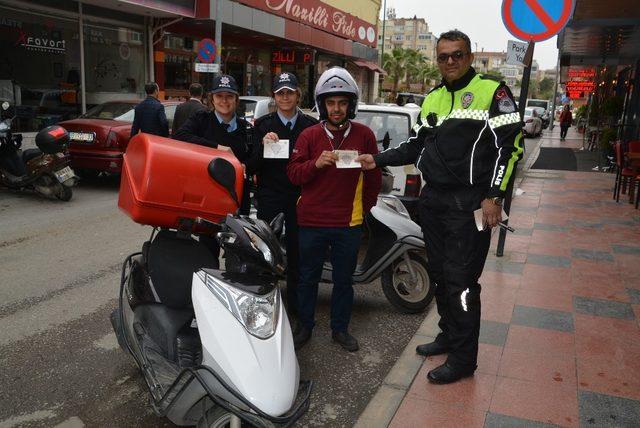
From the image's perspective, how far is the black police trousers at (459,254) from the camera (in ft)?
11.4

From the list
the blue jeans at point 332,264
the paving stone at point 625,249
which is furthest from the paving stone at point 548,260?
the blue jeans at point 332,264

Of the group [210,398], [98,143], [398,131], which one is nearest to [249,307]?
[210,398]

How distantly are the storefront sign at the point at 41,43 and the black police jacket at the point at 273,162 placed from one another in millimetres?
12405

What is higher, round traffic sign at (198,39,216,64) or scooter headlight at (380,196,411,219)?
round traffic sign at (198,39,216,64)

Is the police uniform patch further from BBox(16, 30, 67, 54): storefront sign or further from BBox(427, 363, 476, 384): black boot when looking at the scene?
BBox(16, 30, 67, 54): storefront sign

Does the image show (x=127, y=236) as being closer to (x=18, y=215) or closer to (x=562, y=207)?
(x=18, y=215)

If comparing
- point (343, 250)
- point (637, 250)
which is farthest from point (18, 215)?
point (637, 250)

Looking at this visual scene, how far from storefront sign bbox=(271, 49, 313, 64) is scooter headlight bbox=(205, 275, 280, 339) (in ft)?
80.3

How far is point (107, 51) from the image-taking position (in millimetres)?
16953

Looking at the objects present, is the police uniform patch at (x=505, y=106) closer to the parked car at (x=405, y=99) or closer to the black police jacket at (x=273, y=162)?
the black police jacket at (x=273, y=162)

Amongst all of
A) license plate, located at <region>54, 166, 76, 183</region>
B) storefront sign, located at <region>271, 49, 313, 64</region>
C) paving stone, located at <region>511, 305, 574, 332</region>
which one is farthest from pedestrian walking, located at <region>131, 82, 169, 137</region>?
storefront sign, located at <region>271, 49, 313, 64</region>

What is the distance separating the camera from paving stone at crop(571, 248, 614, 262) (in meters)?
6.44

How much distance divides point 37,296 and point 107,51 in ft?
44.9

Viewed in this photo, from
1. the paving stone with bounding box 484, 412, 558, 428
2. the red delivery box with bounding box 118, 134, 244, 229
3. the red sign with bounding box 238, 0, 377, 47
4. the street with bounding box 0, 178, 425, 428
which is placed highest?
the red sign with bounding box 238, 0, 377, 47
